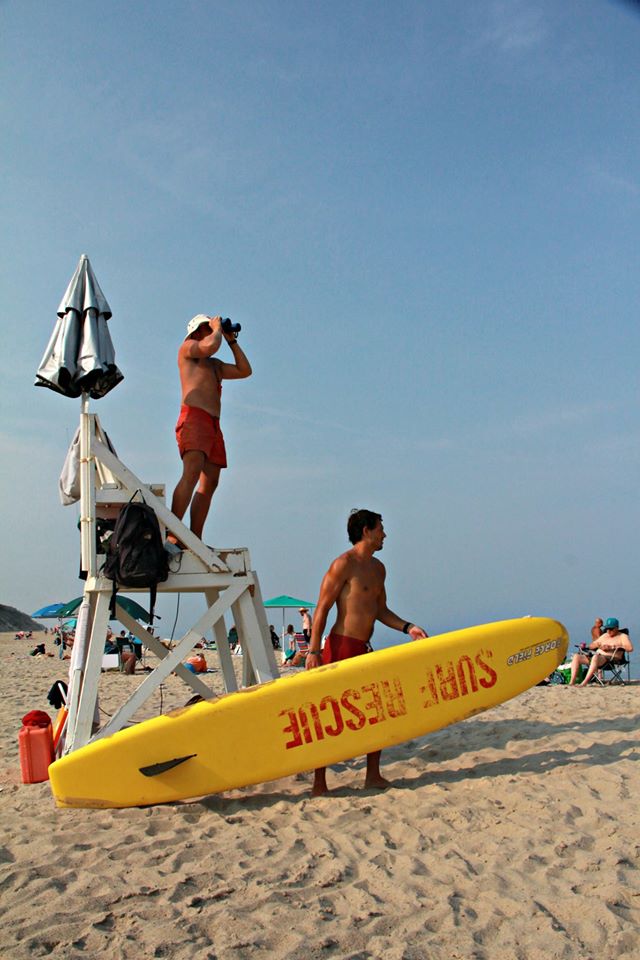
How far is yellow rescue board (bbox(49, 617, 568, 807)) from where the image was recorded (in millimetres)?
4668

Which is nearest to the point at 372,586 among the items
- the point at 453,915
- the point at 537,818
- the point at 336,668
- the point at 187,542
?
the point at 336,668

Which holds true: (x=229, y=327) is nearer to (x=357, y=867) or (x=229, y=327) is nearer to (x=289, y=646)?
(x=357, y=867)

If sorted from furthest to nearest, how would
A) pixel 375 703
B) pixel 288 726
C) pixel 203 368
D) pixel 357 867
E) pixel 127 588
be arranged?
pixel 203 368
pixel 127 588
pixel 375 703
pixel 288 726
pixel 357 867

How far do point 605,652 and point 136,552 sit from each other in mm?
9952

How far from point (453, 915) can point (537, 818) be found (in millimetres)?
1299

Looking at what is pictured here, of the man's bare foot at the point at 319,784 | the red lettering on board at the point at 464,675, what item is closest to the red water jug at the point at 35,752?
Result: the man's bare foot at the point at 319,784

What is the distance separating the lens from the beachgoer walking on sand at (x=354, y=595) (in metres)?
5.29

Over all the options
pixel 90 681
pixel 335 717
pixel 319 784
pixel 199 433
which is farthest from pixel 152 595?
pixel 319 784

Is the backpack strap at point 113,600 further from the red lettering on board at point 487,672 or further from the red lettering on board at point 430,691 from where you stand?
the red lettering on board at point 487,672

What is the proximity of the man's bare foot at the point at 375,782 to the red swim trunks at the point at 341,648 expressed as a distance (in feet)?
2.63

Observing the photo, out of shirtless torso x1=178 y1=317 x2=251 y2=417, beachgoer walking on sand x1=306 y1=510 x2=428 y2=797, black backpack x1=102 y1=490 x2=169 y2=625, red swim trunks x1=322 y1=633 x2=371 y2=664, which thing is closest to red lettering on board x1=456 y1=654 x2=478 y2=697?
beachgoer walking on sand x1=306 y1=510 x2=428 y2=797

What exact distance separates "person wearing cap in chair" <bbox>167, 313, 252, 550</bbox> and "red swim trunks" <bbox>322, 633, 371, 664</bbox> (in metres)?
1.43

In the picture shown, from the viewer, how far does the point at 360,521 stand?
5.40 m

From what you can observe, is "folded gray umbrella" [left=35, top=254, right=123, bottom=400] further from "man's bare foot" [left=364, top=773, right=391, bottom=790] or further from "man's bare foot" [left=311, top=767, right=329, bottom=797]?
"man's bare foot" [left=364, top=773, right=391, bottom=790]
